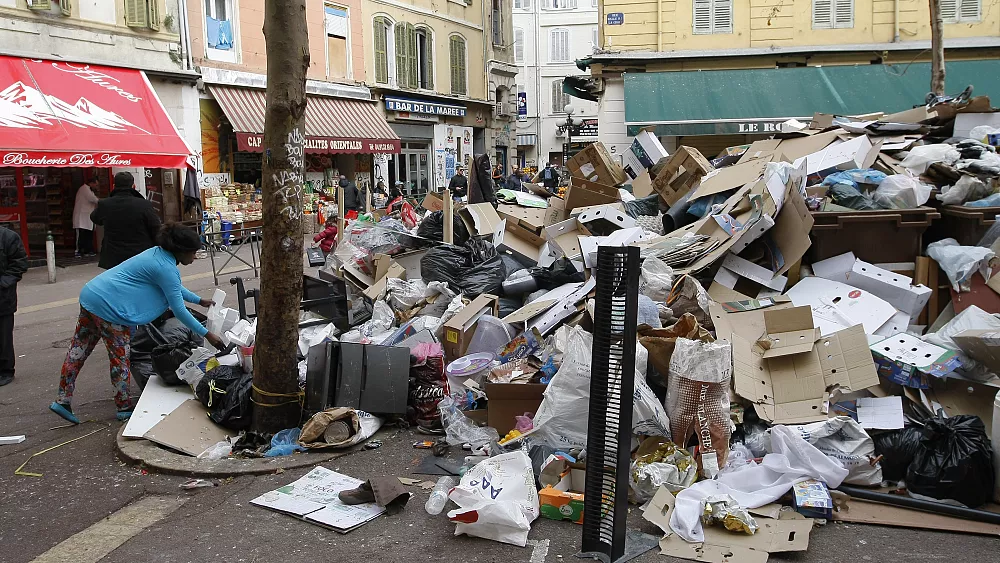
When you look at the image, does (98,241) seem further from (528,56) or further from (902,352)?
(528,56)

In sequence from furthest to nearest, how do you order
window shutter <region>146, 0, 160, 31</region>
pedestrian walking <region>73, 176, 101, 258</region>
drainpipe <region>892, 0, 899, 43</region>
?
drainpipe <region>892, 0, 899, 43</region>, window shutter <region>146, 0, 160, 31</region>, pedestrian walking <region>73, 176, 101, 258</region>

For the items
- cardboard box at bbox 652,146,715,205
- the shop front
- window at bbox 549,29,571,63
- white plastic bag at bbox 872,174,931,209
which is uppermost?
window at bbox 549,29,571,63

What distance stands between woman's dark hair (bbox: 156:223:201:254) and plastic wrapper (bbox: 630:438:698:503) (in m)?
3.09

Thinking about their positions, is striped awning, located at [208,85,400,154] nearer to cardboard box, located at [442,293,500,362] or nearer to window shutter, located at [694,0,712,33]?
window shutter, located at [694,0,712,33]

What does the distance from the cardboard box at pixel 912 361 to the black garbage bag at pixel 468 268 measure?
10.1 feet

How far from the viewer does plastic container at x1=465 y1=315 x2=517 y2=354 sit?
5680mm

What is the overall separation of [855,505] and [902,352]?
4.04ft

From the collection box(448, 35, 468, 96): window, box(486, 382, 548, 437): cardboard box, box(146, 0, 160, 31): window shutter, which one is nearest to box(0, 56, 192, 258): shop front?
box(146, 0, 160, 31): window shutter

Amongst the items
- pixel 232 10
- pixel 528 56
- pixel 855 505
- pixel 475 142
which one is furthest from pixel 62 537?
pixel 528 56

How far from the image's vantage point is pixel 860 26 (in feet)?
60.5

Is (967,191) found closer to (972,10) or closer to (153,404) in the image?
(153,404)

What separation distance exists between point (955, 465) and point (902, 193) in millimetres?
2780

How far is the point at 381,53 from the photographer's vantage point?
981 inches

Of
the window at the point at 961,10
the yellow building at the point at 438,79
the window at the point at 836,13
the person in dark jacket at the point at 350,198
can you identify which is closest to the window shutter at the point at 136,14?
the person in dark jacket at the point at 350,198
